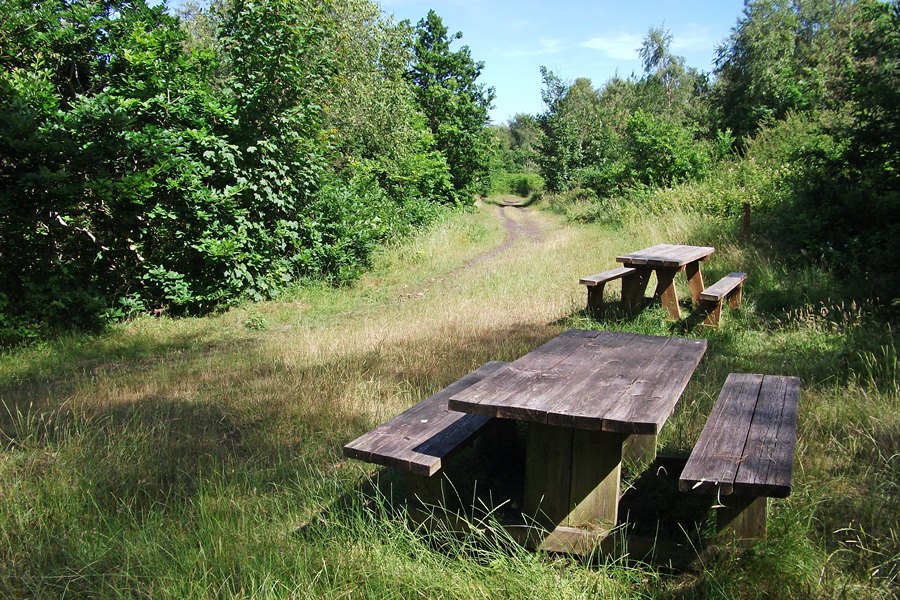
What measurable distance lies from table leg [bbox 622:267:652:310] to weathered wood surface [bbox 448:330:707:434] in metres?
3.87

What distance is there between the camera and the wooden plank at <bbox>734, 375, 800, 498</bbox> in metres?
2.26

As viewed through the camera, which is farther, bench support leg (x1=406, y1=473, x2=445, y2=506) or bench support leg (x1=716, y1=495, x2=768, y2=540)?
bench support leg (x1=406, y1=473, x2=445, y2=506)

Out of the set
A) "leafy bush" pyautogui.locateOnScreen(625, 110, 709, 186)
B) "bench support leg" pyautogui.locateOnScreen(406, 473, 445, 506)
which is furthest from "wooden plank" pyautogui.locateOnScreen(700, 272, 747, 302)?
"leafy bush" pyautogui.locateOnScreen(625, 110, 709, 186)

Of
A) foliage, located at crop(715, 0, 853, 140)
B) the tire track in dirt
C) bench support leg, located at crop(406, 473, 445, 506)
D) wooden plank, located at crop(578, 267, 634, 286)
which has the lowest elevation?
the tire track in dirt

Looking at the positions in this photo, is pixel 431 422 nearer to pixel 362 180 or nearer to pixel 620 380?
pixel 620 380

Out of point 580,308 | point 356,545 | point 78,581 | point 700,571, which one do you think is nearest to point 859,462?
point 700,571

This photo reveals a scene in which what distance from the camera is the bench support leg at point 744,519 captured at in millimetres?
2473

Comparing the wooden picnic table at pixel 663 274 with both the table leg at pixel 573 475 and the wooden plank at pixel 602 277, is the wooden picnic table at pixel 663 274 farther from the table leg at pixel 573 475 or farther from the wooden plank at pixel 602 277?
the table leg at pixel 573 475

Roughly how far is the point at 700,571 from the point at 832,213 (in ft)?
26.7

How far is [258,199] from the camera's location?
31.8 ft

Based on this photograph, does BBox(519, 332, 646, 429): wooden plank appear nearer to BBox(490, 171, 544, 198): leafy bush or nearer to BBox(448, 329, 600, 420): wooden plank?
BBox(448, 329, 600, 420): wooden plank

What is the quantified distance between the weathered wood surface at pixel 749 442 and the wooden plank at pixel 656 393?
0.70 feet

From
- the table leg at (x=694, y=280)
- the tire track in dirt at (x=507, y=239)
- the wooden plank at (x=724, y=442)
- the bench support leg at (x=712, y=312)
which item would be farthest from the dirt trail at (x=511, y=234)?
the wooden plank at (x=724, y=442)

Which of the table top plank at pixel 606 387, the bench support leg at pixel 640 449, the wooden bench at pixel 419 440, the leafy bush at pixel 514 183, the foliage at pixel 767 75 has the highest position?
the foliage at pixel 767 75
